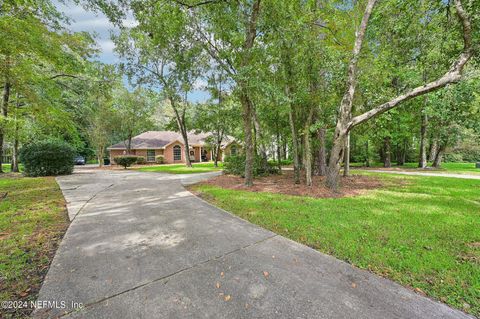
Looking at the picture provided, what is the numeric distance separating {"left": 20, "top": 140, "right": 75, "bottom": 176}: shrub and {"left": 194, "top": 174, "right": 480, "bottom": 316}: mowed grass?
1298 cm

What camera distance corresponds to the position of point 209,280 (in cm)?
254

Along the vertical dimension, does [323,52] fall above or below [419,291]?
above

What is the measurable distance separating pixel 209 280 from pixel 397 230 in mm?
3784

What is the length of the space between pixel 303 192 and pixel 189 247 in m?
5.14

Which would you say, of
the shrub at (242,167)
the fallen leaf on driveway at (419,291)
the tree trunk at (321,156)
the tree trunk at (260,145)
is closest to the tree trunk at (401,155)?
the tree trunk at (321,156)

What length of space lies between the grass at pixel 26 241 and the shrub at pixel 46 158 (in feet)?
26.2

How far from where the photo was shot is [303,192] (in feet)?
24.3

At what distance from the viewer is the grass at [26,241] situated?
242 centimetres

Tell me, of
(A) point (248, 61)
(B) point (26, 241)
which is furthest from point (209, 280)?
(A) point (248, 61)

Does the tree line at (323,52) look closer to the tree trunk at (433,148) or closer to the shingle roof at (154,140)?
the tree trunk at (433,148)

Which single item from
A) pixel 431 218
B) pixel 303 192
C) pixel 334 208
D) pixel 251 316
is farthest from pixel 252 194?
pixel 251 316

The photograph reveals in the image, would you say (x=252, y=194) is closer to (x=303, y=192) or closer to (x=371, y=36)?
(x=303, y=192)

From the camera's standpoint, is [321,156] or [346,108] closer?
[346,108]

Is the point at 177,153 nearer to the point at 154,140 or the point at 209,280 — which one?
the point at 154,140
